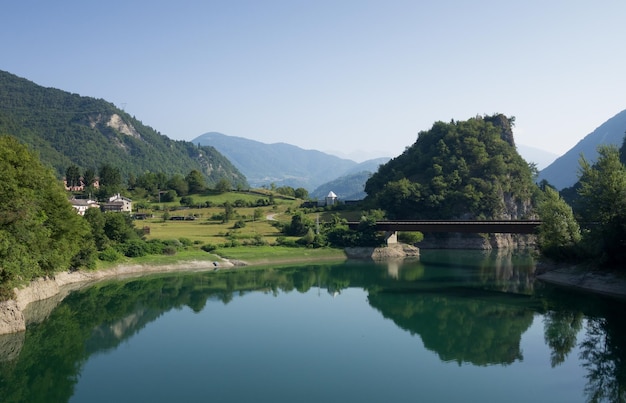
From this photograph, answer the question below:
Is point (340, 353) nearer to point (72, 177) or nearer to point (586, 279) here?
point (586, 279)

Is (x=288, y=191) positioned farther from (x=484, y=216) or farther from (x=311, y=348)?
(x=311, y=348)

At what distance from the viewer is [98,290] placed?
56.6 meters

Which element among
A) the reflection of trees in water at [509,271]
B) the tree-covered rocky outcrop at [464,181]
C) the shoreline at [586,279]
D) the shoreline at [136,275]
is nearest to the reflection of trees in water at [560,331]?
the shoreline at [586,279]

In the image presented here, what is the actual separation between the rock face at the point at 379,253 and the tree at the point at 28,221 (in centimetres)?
4952

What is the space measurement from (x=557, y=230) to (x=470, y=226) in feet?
58.7

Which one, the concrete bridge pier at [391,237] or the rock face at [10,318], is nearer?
the rock face at [10,318]

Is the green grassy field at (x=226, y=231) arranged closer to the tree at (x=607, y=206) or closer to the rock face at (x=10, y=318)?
the rock face at (x=10, y=318)

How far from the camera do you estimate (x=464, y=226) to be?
78.0m

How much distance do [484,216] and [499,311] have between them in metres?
70.5

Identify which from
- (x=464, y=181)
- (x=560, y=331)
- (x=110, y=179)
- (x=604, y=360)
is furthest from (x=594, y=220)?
(x=110, y=179)

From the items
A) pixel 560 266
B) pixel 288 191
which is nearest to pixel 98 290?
pixel 560 266

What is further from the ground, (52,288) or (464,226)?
(464,226)

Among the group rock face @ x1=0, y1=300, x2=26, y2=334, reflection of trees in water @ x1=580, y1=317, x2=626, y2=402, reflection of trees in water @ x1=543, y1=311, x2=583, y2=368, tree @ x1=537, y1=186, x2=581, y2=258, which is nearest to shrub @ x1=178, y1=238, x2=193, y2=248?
rock face @ x1=0, y1=300, x2=26, y2=334

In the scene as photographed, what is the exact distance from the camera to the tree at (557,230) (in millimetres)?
59269
